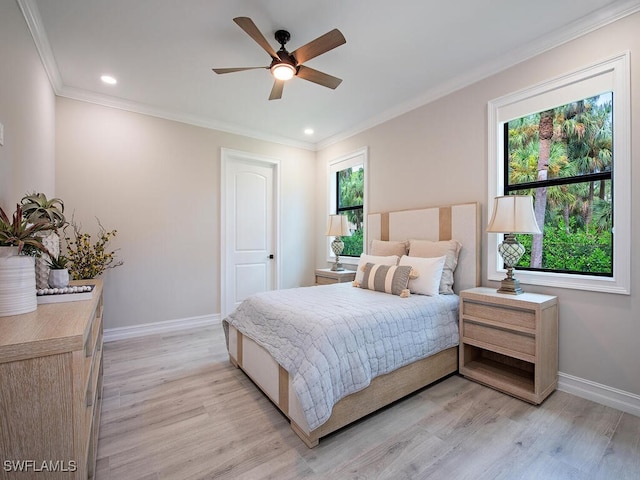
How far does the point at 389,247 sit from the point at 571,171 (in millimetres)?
1680

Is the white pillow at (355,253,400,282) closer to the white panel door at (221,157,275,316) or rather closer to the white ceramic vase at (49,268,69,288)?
the white panel door at (221,157,275,316)

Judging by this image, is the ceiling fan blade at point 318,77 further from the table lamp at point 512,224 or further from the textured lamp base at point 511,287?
the textured lamp base at point 511,287

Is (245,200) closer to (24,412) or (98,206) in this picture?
(98,206)

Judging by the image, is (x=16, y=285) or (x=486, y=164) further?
(x=486, y=164)

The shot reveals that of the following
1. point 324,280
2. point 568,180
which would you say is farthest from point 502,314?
Answer: point 324,280

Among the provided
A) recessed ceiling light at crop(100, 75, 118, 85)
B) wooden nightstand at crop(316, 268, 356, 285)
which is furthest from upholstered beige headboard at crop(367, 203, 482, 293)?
recessed ceiling light at crop(100, 75, 118, 85)

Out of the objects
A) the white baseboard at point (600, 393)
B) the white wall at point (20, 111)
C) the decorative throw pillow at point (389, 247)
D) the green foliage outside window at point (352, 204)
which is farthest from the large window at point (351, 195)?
the white wall at point (20, 111)

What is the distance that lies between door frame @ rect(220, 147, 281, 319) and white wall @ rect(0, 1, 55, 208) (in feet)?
5.98

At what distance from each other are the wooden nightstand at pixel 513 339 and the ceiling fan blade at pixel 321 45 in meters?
2.12

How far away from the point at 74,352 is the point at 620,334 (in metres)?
3.08

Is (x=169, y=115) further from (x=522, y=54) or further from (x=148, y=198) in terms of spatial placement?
(x=522, y=54)

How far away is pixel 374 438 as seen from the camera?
175 centimetres

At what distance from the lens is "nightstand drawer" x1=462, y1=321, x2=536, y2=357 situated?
2.14 m

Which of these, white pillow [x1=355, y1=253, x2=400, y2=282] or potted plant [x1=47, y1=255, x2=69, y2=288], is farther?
white pillow [x1=355, y1=253, x2=400, y2=282]
